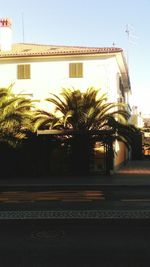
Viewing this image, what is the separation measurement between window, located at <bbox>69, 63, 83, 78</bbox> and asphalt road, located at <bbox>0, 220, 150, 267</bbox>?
76.7 feet

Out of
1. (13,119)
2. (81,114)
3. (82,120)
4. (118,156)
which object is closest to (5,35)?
(118,156)

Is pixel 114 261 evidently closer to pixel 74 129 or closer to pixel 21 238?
pixel 21 238

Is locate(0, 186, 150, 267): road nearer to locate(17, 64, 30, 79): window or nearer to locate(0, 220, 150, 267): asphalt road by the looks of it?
locate(0, 220, 150, 267): asphalt road

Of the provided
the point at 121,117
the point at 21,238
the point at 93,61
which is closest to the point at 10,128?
the point at 121,117

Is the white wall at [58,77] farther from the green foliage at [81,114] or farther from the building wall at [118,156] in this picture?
the green foliage at [81,114]

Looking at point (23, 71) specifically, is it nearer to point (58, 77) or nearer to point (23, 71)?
point (23, 71)

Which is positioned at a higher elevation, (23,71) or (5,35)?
A: (5,35)

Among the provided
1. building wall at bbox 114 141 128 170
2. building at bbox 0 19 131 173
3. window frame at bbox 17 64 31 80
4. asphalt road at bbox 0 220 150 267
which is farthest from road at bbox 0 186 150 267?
window frame at bbox 17 64 31 80

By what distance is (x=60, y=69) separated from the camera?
116ft

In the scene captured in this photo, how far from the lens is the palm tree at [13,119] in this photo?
92.9 ft

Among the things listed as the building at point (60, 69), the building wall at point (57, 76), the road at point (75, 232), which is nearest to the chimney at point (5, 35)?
the building at point (60, 69)

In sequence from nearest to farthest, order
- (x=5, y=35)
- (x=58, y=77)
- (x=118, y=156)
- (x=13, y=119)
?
(x=13, y=119) < (x=58, y=77) < (x=118, y=156) < (x=5, y=35)

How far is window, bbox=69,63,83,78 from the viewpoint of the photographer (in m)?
35.0

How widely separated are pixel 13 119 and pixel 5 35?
13.3 metres
